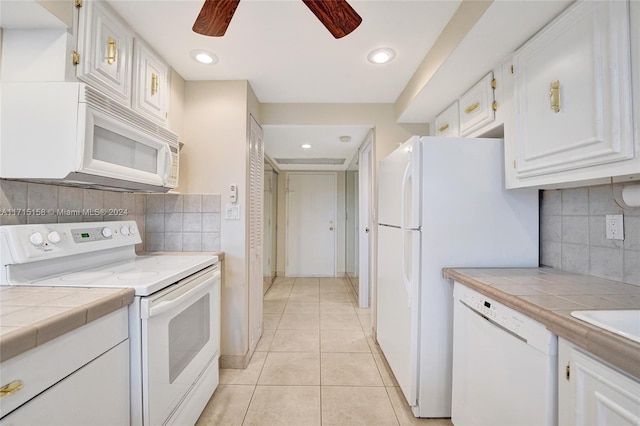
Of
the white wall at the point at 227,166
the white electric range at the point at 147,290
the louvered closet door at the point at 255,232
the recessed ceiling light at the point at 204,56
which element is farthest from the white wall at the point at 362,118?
the white electric range at the point at 147,290

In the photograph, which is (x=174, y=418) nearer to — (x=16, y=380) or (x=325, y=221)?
(x=16, y=380)

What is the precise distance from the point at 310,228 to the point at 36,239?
417cm

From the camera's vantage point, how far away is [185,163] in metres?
2.14

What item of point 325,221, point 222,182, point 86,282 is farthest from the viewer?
point 325,221

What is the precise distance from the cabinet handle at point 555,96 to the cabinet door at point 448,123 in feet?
2.80

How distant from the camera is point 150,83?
5.59ft

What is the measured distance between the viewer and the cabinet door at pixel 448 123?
82.0 inches

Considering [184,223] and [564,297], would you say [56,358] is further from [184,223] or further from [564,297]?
[564,297]

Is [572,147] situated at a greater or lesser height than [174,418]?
greater

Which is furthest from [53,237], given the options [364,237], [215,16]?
[364,237]

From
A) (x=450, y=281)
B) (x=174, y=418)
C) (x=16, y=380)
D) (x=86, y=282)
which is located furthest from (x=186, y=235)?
(x=450, y=281)

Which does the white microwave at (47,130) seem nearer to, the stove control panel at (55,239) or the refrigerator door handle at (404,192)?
the stove control panel at (55,239)

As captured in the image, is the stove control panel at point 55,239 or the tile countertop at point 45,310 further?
the stove control panel at point 55,239

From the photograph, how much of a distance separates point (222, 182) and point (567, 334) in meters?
2.07
